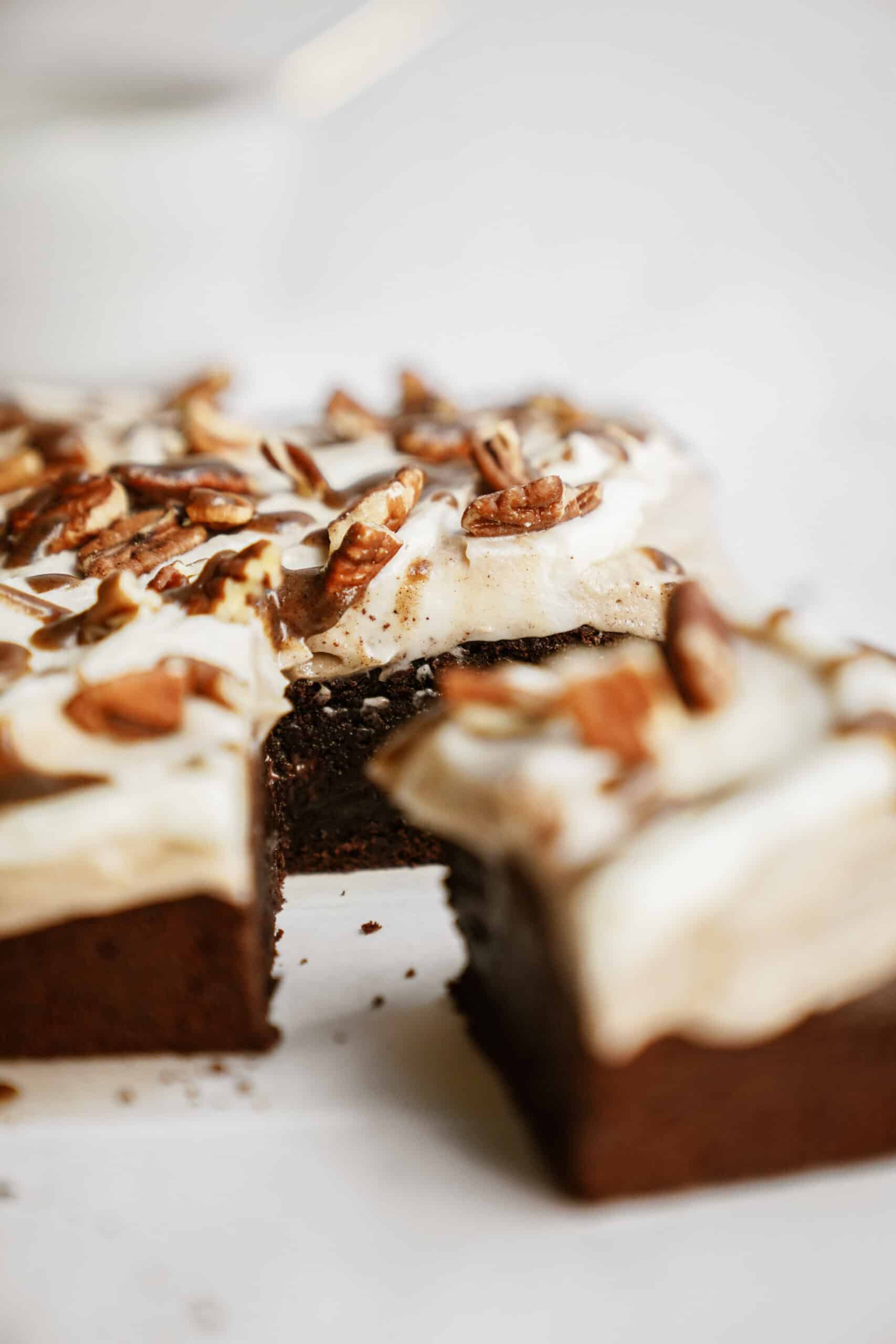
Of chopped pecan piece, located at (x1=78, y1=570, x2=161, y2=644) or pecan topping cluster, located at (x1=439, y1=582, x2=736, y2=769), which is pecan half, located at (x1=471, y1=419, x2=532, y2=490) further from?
pecan topping cluster, located at (x1=439, y1=582, x2=736, y2=769)

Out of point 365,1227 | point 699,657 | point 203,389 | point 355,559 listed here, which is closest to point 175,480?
point 355,559

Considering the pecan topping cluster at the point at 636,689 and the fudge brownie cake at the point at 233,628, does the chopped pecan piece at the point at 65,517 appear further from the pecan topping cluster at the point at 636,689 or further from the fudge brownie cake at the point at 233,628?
the pecan topping cluster at the point at 636,689

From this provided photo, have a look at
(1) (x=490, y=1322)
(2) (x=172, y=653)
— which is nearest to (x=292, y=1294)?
(1) (x=490, y=1322)

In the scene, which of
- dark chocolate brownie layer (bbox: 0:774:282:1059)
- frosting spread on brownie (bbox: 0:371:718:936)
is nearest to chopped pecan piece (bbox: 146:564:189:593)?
frosting spread on brownie (bbox: 0:371:718:936)

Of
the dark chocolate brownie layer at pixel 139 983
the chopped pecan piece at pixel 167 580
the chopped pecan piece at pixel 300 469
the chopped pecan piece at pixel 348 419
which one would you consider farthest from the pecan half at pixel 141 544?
the dark chocolate brownie layer at pixel 139 983

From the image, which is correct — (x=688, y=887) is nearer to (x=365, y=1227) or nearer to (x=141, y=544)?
(x=365, y=1227)

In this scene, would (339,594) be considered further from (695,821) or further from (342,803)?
(695,821)
